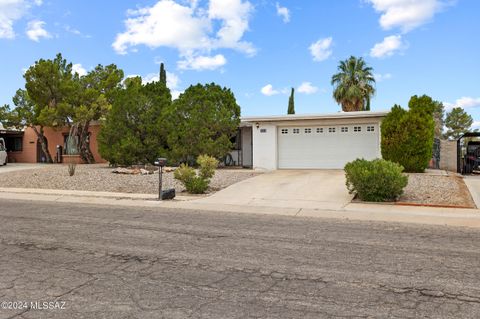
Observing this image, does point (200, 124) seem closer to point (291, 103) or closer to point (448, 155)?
point (448, 155)

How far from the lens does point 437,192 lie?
13.1 metres

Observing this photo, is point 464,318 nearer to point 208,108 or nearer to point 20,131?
point 208,108

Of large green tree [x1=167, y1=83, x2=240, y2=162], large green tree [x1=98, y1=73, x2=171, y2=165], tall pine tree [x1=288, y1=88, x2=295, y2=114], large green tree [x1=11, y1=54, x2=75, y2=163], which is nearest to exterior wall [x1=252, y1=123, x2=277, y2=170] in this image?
large green tree [x1=167, y1=83, x2=240, y2=162]

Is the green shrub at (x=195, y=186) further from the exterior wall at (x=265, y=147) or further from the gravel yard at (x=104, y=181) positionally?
the exterior wall at (x=265, y=147)

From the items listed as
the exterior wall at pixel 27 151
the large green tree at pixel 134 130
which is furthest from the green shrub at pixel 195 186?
the exterior wall at pixel 27 151

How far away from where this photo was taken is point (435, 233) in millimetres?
8070

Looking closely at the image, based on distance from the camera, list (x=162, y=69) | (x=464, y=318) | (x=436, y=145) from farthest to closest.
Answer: (x=162, y=69) → (x=436, y=145) → (x=464, y=318)

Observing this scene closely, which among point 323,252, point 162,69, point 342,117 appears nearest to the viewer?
point 323,252

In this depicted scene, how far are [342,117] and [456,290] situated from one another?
16810 millimetres

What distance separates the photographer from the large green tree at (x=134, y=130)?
22141 millimetres

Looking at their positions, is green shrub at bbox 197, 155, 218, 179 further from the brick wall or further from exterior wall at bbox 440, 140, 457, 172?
the brick wall

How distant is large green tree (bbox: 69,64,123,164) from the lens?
1142 inches

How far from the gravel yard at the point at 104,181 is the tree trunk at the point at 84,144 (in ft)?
34.2

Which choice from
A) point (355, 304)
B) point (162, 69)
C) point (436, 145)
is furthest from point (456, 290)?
point (162, 69)
